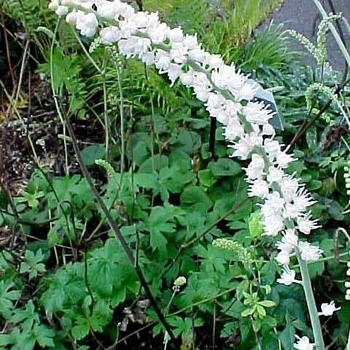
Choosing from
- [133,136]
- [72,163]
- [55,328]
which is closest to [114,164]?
[133,136]

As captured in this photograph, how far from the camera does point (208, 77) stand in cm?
102

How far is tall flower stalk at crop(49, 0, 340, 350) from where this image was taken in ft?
3.27

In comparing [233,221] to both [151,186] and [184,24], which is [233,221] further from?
[184,24]

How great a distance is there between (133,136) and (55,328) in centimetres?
81

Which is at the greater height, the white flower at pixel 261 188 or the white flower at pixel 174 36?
the white flower at pixel 174 36

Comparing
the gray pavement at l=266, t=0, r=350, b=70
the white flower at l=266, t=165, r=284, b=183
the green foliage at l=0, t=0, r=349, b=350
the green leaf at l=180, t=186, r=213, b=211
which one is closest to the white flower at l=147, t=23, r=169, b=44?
the white flower at l=266, t=165, r=284, b=183

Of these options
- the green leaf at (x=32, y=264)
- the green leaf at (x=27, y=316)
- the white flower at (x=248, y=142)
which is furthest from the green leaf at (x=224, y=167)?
the white flower at (x=248, y=142)

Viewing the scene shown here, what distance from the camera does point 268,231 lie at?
111cm

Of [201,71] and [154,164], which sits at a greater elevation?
[201,71]

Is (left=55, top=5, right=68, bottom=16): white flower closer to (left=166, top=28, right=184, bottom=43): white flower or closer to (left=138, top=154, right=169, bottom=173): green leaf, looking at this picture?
(left=166, top=28, right=184, bottom=43): white flower

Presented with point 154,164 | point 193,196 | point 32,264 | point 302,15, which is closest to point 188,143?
point 154,164

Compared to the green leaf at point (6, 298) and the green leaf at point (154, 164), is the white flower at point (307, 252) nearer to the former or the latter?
the green leaf at point (6, 298)

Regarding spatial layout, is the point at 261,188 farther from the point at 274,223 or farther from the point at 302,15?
the point at 302,15

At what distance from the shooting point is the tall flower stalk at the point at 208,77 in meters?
1.00
